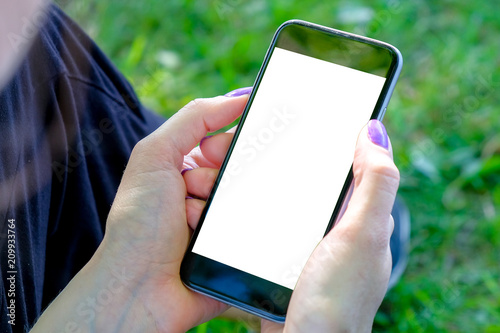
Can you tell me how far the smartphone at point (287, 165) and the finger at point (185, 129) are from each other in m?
0.05

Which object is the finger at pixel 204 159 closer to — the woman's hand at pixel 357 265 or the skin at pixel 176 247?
the skin at pixel 176 247

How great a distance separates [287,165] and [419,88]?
876 millimetres

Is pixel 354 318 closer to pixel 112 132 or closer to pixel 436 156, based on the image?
pixel 112 132

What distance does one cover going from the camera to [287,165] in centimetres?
87

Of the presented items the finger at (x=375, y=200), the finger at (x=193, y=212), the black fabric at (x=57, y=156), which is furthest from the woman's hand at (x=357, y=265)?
the black fabric at (x=57, y=156)

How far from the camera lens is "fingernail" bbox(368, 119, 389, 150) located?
76 cm

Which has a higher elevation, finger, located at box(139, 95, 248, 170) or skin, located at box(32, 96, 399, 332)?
finger, located at box(139, 95, 248, 170)

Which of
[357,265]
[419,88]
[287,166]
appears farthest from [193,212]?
[419,88]

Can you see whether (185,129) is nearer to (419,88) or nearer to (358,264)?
(358,264)

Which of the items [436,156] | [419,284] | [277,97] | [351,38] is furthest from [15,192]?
[436,156]

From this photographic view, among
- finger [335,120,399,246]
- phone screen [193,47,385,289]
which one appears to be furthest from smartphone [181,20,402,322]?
finger [335,120,399,246]

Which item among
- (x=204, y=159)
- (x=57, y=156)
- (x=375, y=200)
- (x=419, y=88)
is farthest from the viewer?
(x=419, y=88)

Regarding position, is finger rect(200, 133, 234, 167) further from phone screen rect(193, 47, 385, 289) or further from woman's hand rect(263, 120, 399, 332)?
woman's hand rect(263, 120, 399, 332)

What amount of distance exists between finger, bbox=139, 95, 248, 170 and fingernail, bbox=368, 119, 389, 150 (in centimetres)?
23
